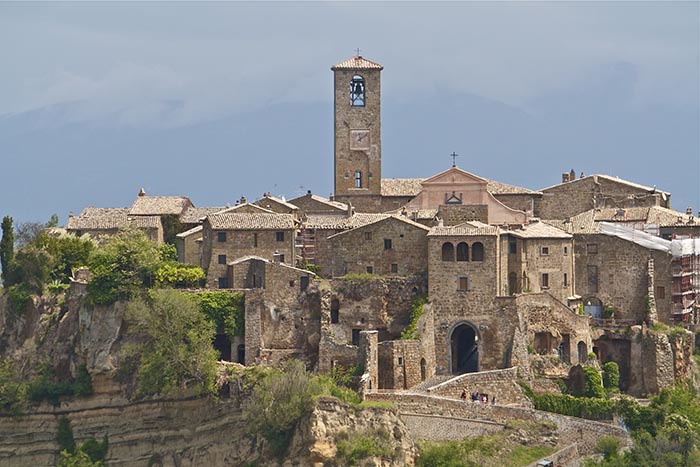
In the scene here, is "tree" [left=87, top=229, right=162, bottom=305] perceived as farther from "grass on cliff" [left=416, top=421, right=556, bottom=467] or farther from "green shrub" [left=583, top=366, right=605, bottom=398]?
"green shrub" [left=583, top=366, right=605, bottom=398]

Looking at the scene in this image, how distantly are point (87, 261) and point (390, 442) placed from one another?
2172 centimetres

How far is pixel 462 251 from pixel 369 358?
673 cm

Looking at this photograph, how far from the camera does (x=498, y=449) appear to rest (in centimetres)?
7012

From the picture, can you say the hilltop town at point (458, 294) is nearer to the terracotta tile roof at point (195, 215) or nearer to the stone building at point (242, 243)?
the stone building at point (242, 243)

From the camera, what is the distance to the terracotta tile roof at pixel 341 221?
8162 centimetres

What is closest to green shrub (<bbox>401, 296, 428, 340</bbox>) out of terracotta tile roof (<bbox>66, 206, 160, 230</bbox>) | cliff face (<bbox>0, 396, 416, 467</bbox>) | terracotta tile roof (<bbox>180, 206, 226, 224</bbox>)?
cliff face (<bbox>0, 396, 416, 467</bbox>)

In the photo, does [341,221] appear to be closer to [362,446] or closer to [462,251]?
[462,251]

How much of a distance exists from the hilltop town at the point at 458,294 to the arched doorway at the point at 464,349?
80mm

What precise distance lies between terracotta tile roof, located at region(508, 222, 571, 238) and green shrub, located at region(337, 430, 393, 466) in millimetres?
13734

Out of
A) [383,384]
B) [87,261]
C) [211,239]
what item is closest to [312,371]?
[383,384]

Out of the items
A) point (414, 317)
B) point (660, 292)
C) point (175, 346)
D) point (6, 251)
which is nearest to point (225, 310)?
point (175, 346)

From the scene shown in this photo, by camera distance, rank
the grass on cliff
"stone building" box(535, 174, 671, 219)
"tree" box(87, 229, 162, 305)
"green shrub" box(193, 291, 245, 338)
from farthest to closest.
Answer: "stone building" box(535, 174, 671, 219)
"tree" box(87, 229, 162, 305)
"green shrub" box(193, 291, 245, 338)
the grass on cliff

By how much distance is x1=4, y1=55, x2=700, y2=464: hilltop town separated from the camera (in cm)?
7600

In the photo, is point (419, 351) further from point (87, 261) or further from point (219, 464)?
point (87, 261)
